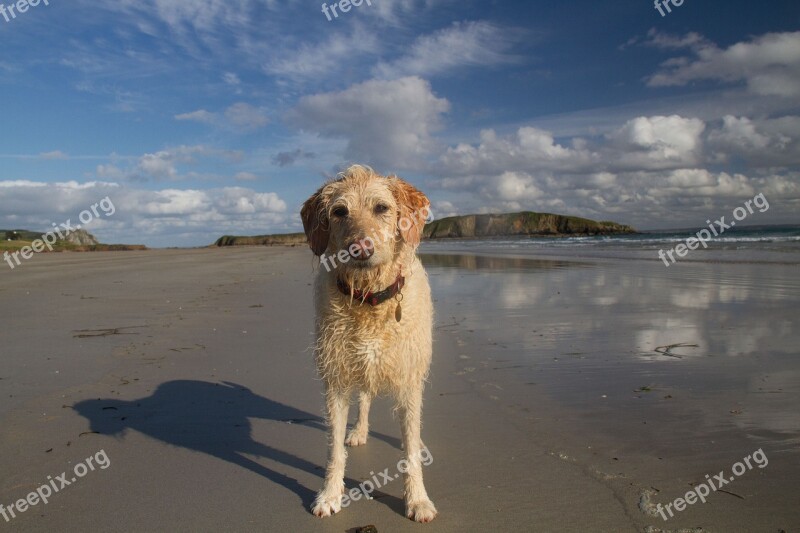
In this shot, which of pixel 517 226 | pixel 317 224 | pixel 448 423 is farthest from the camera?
pixel 517 226

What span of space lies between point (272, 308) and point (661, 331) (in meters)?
7.78

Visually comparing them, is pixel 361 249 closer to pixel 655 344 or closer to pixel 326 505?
pixel 326 505

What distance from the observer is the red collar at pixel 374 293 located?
420 centimetres

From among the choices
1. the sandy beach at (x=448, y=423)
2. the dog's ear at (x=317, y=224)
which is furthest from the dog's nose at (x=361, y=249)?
the sandy beach at (x=448, y=423)

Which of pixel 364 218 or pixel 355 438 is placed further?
pixel 355 438

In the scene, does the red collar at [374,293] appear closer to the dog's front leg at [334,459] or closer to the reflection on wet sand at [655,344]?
the dog's front leg at [334,459]

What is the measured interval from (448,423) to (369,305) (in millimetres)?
1760

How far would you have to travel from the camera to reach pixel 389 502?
13.5 ft

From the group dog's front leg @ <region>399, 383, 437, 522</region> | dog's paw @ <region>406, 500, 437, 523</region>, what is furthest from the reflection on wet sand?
dog's paw @ <region>406, 500, 437, 523</region>

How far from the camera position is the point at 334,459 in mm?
4215

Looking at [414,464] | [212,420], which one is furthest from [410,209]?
[212,420]

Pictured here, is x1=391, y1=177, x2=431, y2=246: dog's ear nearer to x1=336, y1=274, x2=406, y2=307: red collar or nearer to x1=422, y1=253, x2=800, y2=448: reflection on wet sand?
x1=336, y1=274, x2=406, y2=307: red collar

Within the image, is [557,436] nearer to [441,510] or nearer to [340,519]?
[441,510]

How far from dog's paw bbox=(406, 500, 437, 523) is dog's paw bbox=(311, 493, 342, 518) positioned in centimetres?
51
